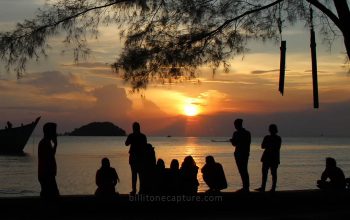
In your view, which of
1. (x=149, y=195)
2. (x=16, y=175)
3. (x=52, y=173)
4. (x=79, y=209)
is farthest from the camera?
(x=16, y=175)

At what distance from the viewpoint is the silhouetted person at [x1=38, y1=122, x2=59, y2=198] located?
8.64 meters

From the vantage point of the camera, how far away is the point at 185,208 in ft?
32.7

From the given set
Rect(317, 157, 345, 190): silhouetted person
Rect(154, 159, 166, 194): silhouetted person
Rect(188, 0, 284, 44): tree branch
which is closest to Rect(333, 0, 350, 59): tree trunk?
Rect(188, 0, 284, 44): tree branch

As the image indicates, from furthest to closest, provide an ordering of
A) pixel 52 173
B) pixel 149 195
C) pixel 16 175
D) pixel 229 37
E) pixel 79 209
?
pixel 16 175 < pixel 229 37 < pixel 149 195 < pixel 79 209 < pixel 52 173

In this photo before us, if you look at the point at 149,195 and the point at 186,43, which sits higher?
the point at 186,43

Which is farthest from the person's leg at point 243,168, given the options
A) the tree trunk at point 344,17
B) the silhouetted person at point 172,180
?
the tree trunk at point 344,17

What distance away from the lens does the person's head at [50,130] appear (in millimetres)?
8578

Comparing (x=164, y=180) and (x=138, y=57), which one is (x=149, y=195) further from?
(x=138, y=57)

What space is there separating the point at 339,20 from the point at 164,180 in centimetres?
456

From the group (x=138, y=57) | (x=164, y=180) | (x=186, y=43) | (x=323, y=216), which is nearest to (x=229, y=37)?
(x=186, y=43)

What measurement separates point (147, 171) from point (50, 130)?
2759 millimetres

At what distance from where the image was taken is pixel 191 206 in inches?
395

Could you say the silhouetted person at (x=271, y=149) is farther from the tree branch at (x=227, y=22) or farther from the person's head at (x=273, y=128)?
the tree branch at (x=227, y=22)

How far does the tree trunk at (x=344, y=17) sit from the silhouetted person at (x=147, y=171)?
4377 millimetres
